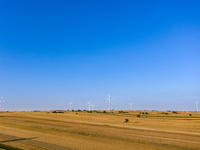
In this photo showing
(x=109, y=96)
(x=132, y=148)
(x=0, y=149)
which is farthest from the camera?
(x=109, y=96)

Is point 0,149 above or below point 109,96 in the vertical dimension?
below

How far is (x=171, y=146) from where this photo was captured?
57.8 feet

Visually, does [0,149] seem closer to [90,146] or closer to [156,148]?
[90,146]

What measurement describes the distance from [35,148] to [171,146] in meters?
13.1

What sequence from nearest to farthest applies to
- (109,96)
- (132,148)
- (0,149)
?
1. (0,149)
2. (132,148)
3. (109,96)

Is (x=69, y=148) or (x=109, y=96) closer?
(x=69, y=148)

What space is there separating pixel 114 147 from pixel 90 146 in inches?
93.5

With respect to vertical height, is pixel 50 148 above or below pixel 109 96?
below

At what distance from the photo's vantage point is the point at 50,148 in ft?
53.8

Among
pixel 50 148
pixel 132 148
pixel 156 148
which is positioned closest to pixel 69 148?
pixel 50 148

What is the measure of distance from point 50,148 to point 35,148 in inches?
53.9

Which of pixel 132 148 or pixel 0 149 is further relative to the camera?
pixel 132 148

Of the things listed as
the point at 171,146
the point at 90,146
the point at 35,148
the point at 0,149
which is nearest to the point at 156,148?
the point at 171,146

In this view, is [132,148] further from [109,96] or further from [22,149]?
[109,96]
